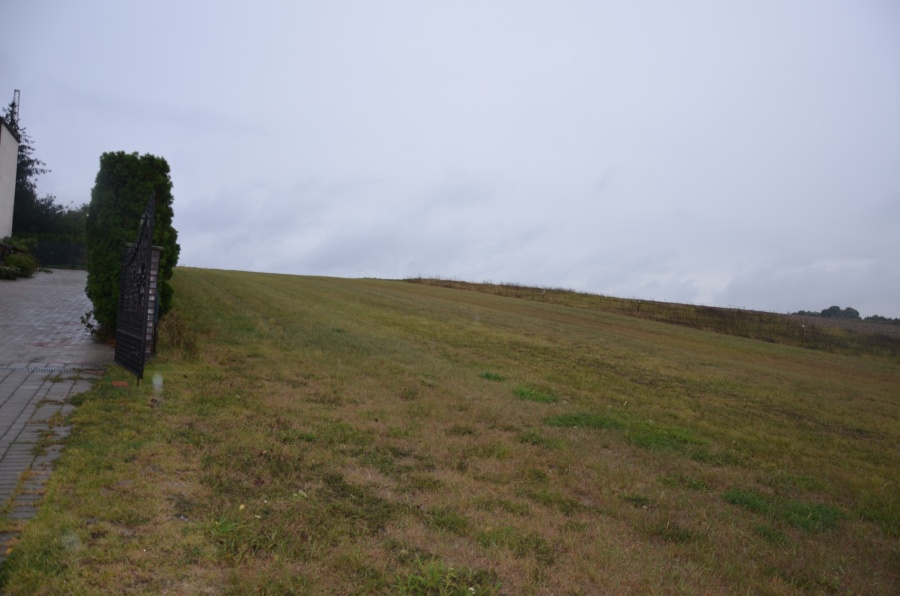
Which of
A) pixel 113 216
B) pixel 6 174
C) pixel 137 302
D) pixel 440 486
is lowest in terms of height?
pixel 440 486

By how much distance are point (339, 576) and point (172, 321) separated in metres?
9.34

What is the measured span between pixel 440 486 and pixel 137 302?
6.04 m

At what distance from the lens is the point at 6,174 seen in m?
32.6

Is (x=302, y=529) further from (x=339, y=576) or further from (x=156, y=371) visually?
(x=156, y=371)

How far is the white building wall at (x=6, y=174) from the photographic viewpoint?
31.5 meters

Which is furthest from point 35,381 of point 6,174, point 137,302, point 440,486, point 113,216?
point 6,174

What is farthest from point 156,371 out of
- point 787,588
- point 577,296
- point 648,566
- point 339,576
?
point 577,296

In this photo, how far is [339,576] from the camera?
3734 millimetres

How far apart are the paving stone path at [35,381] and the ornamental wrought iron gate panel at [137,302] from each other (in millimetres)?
569

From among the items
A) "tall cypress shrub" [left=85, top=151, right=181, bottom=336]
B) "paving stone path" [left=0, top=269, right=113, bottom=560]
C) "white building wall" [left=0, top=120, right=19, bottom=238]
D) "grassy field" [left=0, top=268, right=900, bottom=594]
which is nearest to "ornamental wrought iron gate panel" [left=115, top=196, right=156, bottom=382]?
"grassy field" [left=0, top=268, right=900, bottom=594]

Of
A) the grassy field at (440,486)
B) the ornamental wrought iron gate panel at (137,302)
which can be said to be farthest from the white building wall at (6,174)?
the ornamental wrought iron gate panel at (137,302)

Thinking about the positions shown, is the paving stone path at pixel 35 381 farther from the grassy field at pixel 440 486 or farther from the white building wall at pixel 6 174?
the white building wall at pixel 6 174

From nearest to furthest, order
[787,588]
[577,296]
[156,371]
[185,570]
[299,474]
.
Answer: [185,570] < [787,588] < [299,474] < [156,371] < [577,296]

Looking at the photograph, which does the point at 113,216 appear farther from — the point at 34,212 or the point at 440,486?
the point at 34,212
